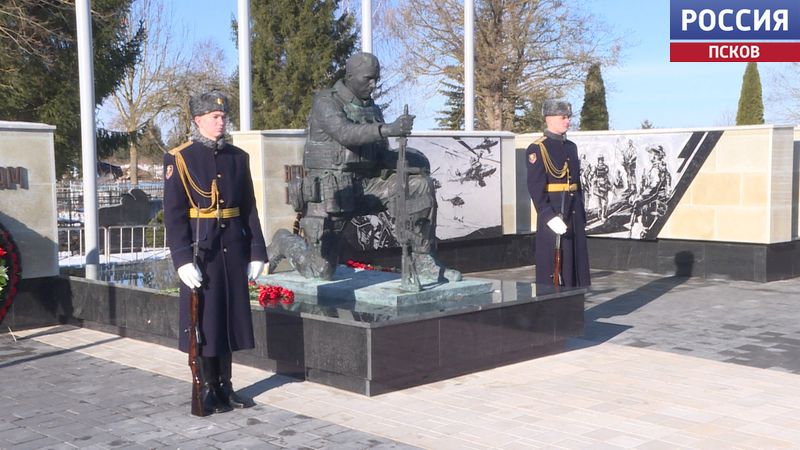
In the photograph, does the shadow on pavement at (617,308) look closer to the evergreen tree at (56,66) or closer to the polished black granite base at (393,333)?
the polished black granite base at (393,333)

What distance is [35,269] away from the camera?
984 cm

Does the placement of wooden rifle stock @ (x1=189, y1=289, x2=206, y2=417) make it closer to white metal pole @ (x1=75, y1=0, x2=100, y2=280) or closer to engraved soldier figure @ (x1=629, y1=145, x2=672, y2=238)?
white metal pole @ (x1=75, y1=0, x2=100, y2=280)

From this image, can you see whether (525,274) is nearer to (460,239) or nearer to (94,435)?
(460,239)

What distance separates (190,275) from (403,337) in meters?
1.63

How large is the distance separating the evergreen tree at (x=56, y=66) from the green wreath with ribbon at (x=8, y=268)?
11.1 metres

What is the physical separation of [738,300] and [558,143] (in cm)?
397

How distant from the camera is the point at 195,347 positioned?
248 inches

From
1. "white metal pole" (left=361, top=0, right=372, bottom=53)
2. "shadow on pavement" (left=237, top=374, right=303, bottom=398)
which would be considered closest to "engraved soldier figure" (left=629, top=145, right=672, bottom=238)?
"white metal pole" (left=361, top=0, right=372, bottom=53)

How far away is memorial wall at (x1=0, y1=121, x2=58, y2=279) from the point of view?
959 cm

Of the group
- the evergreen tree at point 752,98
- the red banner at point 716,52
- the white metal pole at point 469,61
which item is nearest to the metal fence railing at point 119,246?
the white metal pole at point 469,61

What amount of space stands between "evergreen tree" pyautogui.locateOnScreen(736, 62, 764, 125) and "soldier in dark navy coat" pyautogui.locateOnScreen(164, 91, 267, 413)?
3169 centimetres

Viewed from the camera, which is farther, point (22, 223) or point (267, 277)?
point (22, 223)

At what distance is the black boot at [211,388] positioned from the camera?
6309mm

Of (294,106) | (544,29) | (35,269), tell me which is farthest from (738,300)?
(294,106)
